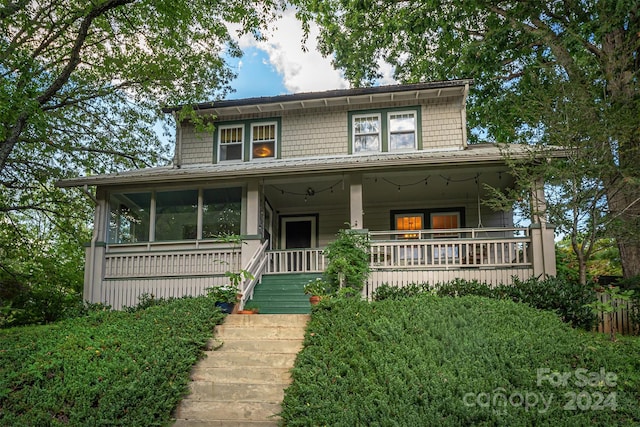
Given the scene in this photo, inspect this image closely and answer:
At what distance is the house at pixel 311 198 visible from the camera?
34.5 feet

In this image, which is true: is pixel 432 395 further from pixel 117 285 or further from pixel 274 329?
pixel 117 285

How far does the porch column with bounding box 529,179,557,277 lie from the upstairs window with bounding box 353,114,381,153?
4.46 metres

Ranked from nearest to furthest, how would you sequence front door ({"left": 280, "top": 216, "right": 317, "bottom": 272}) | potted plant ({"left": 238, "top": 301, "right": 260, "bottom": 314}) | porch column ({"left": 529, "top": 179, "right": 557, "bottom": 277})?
potted plant ({"left": 238, "top": 301, "right": 260, "bottom": 314}) → porch column ({"left": 529, "top": 179, "right": 557, "bottom": 277}) → front door ({"left": 280, "top": 216, "right": 317, "bottom": 272})

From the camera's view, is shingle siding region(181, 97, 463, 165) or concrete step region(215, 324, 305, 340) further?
shingle siding region(181, 97, 463, 165)

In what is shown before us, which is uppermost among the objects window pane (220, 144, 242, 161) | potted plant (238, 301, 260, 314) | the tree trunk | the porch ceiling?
window pane (220, 144, 242, 161)

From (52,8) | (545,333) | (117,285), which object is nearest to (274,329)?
(545,333)

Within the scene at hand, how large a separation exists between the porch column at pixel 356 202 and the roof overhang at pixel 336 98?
9.56 ft

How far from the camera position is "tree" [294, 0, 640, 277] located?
9.09 m

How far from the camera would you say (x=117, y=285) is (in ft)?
38.2

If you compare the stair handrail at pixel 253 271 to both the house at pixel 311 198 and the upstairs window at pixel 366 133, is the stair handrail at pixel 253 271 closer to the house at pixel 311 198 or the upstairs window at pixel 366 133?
the house at pixel 311 198

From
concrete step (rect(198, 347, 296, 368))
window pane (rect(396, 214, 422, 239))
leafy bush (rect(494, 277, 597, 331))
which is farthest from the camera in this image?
window pane (rect(396, 214, 422, 239))

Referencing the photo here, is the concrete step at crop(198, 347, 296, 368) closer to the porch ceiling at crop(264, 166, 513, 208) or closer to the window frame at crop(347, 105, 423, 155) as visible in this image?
the porch ceiling at crop(264, 166, 513, 208)

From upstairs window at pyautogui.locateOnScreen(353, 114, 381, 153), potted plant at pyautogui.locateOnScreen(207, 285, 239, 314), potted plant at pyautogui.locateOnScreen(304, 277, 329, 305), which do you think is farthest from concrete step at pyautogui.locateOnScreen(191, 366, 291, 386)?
upstairs window at pyautogui.locateOnScreen(353, 114, 381, 153)

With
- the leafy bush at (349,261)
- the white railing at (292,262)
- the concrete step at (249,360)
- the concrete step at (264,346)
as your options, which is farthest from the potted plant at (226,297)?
the white railing at (292,262)
